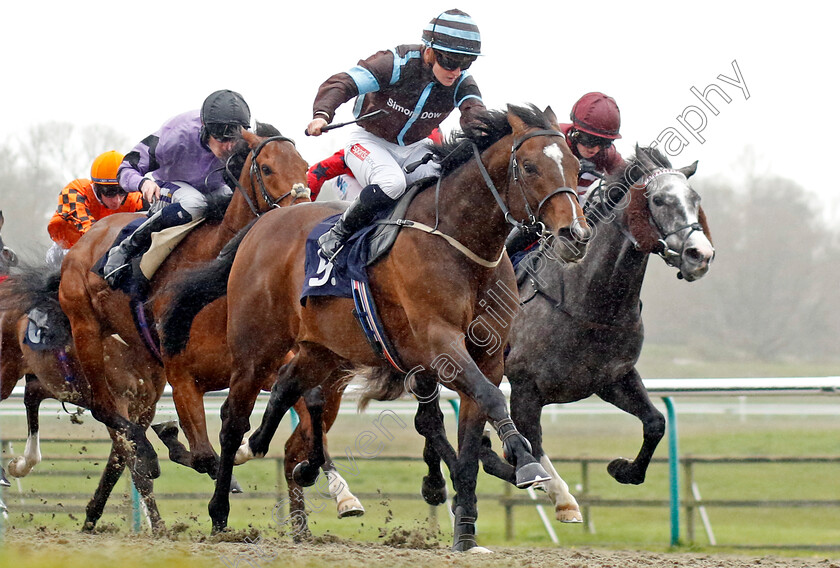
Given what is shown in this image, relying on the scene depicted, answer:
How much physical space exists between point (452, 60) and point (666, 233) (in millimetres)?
1284

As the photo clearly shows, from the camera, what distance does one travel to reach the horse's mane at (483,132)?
14.1 feet

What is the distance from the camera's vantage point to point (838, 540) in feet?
25.1

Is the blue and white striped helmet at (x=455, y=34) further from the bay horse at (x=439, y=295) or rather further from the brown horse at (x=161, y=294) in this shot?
the brown horse at (x=161, y=294)

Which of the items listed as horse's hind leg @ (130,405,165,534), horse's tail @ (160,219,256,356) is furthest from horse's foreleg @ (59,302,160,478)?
horse's tail @ (160,219,256,356)

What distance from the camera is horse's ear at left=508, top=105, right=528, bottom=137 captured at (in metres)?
4.29

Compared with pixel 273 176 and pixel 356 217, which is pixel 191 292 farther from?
pixel 356 217

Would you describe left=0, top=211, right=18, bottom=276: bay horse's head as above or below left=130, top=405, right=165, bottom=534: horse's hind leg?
above

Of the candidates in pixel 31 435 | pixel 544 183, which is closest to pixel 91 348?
pixel 31 435

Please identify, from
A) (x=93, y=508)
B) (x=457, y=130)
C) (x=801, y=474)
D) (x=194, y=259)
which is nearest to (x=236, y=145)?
(x=194, y=259)

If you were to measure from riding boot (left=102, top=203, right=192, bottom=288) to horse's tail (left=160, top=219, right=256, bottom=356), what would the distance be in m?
0.33

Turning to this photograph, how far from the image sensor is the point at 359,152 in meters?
5.14

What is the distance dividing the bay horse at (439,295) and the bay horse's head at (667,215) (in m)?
0.88

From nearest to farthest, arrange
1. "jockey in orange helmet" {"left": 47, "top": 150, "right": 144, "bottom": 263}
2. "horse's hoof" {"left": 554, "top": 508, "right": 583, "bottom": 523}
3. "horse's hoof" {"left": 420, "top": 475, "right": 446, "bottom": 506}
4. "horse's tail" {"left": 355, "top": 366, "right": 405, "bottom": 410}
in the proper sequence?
1. "horse's hoof" {"left": 554, "top": 508, "right": 583, "bottom": 523}
2. "horse's tail" {"left": 355, "top": 366, "right": 405, "bottom": 410}
3. "horse's hoof" {"left": 420, "top": 475, "right": 446, "bottom": 506}
4. "jockey in orange helmet" {"left": 47, "top": 150, "right": 144, "bottom": 263}

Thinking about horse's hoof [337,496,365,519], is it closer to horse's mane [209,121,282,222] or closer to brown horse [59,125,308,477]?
brown horse [59,125,308,477]
